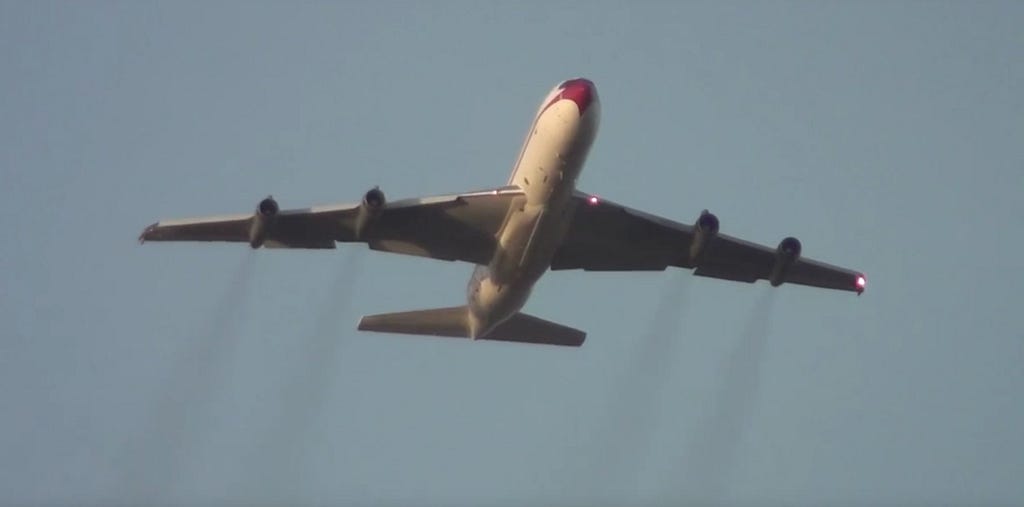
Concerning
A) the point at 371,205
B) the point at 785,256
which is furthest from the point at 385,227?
the point at 785,256

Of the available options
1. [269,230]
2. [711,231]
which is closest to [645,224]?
[711,231]

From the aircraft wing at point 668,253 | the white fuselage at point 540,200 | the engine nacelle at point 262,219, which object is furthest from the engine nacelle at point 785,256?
the engine nacelle at point 262,219

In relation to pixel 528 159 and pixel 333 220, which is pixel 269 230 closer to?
pixel 333 220

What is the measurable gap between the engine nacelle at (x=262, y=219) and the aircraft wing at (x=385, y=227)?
3cm

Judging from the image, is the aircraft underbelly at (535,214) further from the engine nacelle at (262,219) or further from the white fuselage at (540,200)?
the engine nacelle at (262,219)

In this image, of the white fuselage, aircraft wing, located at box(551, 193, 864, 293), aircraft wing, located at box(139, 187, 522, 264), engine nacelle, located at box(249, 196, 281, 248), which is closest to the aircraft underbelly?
the white fuselage

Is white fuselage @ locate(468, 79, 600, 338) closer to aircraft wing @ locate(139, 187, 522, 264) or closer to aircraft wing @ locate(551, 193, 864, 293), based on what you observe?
aircraft wing @ locate(139, 187, 522, 264)

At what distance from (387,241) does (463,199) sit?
10.5 ft

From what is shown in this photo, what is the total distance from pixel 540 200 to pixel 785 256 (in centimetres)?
841

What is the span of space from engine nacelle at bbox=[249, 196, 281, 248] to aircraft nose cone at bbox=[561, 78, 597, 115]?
8745 mm

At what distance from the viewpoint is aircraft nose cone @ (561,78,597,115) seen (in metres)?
55.9

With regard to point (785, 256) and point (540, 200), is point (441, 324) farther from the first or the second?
point (785, 256)

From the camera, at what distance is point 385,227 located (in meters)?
60.7

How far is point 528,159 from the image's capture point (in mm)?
→ 57250
